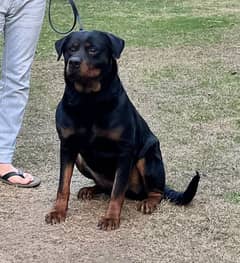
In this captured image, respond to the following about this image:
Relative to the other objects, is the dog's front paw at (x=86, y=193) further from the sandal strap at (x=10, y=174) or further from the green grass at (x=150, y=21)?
the green grass at (x=150, y=21)

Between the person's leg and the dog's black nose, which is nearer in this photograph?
the dog's black nose

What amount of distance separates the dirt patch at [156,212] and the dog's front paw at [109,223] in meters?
0.04

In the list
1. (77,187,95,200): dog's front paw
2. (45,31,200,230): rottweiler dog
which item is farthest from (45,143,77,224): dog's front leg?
(77,187,95,200): dog's front paw

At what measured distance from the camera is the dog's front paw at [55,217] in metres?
4.61

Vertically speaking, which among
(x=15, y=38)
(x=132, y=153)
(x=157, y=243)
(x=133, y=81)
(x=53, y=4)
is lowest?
(x=53, y=4)

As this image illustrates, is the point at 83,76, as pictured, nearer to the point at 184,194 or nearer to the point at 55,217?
the point at 55,217

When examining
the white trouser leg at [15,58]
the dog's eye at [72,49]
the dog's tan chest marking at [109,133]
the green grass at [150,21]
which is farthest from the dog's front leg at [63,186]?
the green grass at [150,21]

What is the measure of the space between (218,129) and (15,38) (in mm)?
2393

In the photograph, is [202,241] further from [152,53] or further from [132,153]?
[152,53]

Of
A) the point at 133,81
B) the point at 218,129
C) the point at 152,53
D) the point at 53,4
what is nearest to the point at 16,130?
the point at 218,129

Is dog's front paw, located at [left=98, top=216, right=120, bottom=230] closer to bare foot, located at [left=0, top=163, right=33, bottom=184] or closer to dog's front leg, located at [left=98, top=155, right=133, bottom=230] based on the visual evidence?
dog's front leg, located at [left=98, top=155, right=133, bottom=230]

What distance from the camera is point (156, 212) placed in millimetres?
4789

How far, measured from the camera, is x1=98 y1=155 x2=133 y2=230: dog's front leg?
14.8 ft

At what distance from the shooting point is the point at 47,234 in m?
4.46
